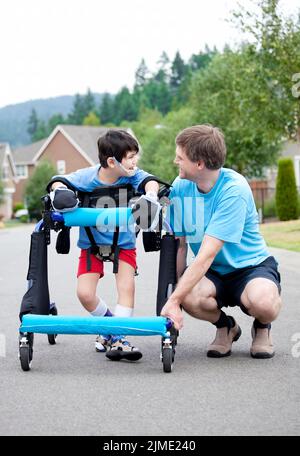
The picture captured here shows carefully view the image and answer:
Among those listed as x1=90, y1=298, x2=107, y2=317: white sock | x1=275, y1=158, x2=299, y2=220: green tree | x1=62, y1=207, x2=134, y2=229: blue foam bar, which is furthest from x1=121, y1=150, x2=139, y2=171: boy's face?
x1=275, y1=158, x2=299, y2=220: green tree

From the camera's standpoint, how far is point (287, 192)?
35.4 m

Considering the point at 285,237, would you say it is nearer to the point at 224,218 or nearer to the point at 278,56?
the point at 278,56

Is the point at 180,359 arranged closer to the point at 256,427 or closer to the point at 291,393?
the point at 291,393

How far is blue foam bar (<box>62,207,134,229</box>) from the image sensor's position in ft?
20.5

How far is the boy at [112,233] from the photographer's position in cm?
659

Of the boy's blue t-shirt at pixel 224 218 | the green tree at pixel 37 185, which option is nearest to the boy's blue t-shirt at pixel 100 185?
the boy's blue t-shirt at pixel 224 218

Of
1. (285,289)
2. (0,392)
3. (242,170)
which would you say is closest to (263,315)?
(0,392)

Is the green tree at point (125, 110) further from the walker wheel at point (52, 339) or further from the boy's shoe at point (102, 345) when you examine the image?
the boy's shoe at point (102, 345)

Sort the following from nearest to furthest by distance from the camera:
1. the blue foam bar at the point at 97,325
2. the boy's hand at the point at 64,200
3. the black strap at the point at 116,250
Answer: the blue foam bar at the point at 97,325, the boy's hand at the point at 64,200, the black strap at the point at 116,250

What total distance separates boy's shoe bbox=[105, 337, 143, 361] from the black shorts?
0.67 meters

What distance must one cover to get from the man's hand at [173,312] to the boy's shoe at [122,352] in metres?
0.53

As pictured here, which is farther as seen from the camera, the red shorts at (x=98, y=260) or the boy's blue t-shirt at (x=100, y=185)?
the red shorts at (x=98, y=260)

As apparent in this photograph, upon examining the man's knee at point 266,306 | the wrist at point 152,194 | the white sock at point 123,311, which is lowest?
the white sock at point 123,311

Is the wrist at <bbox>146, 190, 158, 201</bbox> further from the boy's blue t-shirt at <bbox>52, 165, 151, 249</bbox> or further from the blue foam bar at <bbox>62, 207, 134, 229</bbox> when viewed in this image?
the boy's blue t-shirt at <bbox>52, 165, 151, 249</bbox>
